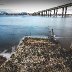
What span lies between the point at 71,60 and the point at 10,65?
15.3 feet

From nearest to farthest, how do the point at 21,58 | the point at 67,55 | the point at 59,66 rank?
the point at 59,66 < the point at 21,58 < the point at 67,55

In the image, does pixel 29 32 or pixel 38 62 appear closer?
pixel 38 62

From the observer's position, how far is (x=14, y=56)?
52.1 feet

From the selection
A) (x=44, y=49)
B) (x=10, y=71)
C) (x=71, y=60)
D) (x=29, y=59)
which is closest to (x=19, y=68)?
(x=10, y=71)

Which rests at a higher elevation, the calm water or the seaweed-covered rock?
the seaweed-covered rock

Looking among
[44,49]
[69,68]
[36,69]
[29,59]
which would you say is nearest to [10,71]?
[36,69]

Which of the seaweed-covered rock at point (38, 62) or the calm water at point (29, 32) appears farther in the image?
the calm water at point (29, 32)

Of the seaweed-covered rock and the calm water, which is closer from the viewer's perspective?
the seaweed-covered rock

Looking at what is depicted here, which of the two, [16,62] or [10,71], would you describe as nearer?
[10,71]

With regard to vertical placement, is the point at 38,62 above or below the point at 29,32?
above

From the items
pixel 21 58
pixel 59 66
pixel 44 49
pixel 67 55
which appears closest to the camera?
pixel 59 66

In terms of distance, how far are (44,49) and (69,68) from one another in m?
5.62

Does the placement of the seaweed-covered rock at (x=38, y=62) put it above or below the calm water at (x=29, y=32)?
above

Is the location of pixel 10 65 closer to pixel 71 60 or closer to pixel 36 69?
pixel 36 69
